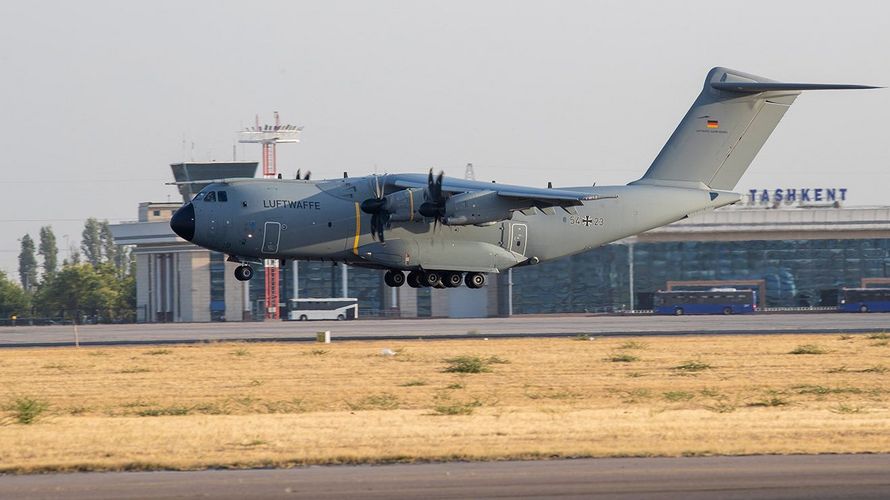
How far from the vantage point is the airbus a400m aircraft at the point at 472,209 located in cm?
3766

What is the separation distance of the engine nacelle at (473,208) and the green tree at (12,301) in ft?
279

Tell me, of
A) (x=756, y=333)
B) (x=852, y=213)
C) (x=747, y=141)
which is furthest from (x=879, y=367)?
(x=852, y=213)

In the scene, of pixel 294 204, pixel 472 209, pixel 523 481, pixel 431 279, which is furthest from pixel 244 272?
pixel 523 481

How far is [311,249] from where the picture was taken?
3850 cm

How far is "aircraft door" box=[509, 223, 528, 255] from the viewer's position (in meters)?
41.3

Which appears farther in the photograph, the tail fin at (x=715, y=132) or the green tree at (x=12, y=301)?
the green tree at (x=12, y=301)

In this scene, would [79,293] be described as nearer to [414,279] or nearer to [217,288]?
[217,288]

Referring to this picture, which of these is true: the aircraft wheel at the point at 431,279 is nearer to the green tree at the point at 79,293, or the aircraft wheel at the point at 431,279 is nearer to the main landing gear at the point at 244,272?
the main landing gear at the point at 244,272

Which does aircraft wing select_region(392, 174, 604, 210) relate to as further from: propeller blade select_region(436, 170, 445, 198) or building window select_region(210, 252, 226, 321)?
building window select_region(210, 252, 226, 321)

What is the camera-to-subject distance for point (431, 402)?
25.9 meters

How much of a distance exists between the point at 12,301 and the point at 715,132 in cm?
8978

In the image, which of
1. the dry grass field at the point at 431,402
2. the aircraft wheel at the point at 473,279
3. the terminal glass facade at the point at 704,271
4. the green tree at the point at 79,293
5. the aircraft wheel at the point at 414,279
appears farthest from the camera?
the green tree at the point at 79,293

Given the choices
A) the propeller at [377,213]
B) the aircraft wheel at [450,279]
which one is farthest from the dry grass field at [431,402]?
the propeller at [377,213]

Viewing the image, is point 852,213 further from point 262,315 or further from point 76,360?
point 76,360
